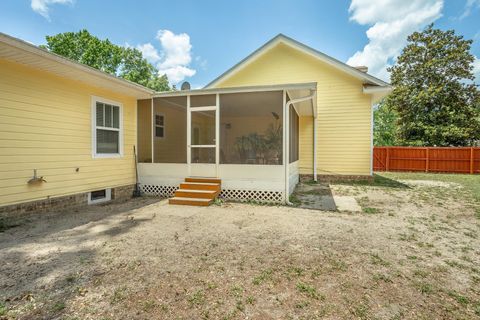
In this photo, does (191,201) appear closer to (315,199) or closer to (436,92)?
(315,199)

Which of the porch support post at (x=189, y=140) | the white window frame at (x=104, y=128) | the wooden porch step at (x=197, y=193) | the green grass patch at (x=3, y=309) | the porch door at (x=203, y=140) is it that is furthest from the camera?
the porch support post at (x=189, y=140)

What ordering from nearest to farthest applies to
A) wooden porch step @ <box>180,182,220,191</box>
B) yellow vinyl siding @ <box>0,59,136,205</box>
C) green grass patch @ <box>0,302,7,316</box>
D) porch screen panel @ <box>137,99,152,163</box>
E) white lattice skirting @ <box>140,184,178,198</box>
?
green grass patch @ <box>0,302,7,316</box> → yellow vinyl siding @ <box>0,59,136,205</box> → wooden porch step @ <box>180,182,220,191</box> → white lattice skirting @ <box>140,184,178,198</box> → porch screen panel @ <box>137,99,152,163</box>

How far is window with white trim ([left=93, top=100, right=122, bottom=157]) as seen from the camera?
21.5 ft

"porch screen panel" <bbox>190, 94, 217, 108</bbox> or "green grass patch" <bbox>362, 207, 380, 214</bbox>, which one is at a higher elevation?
"porch screen panel" <bbox>190, 94, 217, 108</bbox>

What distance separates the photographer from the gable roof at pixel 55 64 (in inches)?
162

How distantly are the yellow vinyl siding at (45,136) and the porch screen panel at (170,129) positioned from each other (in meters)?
1.40

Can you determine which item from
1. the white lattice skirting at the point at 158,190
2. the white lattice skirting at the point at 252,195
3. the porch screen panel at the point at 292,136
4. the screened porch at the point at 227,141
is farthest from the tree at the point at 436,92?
the white lattice skirting at the point at 158,190

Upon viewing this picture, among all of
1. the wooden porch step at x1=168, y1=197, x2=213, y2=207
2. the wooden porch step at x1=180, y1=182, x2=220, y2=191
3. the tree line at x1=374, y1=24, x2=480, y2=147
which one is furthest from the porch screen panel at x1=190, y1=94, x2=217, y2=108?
the tree line at x1=374, y1=24, x2=480, y2=147

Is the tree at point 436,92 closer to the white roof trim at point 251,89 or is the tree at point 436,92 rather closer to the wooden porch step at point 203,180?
the white roof trim at point 251,89

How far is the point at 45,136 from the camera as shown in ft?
17.4

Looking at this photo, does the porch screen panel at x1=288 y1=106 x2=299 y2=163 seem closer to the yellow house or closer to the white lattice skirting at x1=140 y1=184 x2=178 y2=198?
the yellow house

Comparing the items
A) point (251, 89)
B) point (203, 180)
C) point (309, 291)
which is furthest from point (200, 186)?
point (309, 291)

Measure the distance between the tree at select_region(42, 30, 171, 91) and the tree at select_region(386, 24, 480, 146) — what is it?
1166 inches

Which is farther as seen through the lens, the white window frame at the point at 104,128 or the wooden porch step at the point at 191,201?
the white window frame at the point at 104,128
